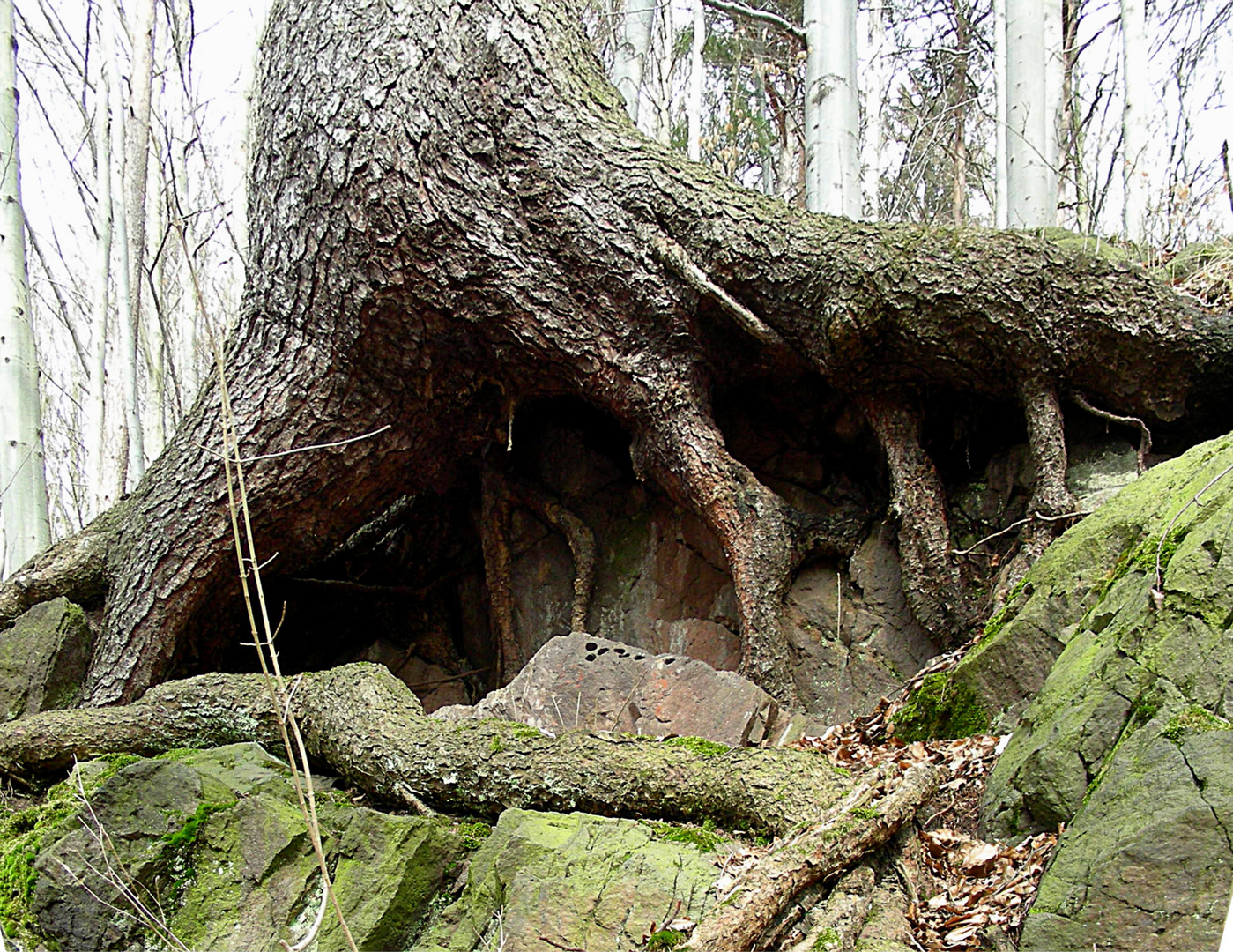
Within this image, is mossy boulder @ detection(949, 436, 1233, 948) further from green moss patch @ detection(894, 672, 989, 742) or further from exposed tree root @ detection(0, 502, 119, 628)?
exposed tree root @ detection(0, 502, 119, 628)

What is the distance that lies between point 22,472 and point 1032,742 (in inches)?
279

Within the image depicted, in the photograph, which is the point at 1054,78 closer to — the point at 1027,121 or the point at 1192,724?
the point at 1027,121

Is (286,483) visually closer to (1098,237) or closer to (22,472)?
(22,472)

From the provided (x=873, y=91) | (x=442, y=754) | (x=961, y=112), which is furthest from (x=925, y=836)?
(x=961, y=112)

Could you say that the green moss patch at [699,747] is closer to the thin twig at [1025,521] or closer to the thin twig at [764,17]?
the thin twig at [1025,521]

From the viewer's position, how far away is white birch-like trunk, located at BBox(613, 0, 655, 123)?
37.3 feet

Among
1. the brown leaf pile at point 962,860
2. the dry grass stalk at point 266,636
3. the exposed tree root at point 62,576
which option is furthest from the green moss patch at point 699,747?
the exposed tree root at point 62,576

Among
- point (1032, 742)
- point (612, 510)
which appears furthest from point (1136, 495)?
point (612, 510)

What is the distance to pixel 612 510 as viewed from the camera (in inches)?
258

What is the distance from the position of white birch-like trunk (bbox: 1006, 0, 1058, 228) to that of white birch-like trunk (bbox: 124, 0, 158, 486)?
803 centimetres

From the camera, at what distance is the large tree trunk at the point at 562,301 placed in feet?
15.9

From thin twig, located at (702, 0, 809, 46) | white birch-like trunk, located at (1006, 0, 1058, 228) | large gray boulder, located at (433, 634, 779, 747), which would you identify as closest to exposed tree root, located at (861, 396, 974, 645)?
large gray boulder, located at (433, 634, 779, 747)

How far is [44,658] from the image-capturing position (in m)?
5.72

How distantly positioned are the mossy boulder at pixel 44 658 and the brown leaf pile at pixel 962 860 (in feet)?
16.0
